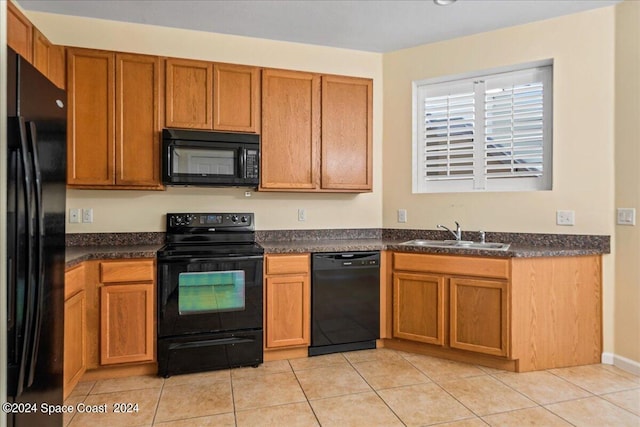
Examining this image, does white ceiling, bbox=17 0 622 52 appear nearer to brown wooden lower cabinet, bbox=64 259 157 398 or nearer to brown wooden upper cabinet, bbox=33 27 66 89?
brown wooden upper cabinet, bbox=33 27 66 89

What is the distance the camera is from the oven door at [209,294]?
265 cm

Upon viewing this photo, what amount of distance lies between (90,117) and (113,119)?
0.51 feet

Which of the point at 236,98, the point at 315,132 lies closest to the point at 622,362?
the point at 315,132

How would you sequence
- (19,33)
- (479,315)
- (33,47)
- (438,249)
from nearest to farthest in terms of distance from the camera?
(19,33) < (33,47) < (479,315) < (438,249)

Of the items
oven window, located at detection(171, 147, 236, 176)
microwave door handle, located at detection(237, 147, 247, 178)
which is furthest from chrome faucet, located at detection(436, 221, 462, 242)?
oven window, located at detection(171, 147, 236, 176)

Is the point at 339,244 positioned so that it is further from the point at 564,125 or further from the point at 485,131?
the point at 564,125

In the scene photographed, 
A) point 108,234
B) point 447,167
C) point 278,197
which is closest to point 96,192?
point 108,234

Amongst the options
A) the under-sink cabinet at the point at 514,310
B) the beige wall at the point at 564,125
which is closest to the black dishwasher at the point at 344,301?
the under-sink cabinet at the point at 514,310

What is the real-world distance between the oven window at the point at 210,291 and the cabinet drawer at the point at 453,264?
4.12 feet

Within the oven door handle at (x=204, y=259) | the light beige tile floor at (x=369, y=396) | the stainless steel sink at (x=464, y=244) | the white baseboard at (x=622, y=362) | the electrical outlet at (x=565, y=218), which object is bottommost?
the light beige tile floor at (x=369, y=396)

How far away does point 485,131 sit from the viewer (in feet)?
11.1

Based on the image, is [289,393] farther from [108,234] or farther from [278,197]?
[108,234]

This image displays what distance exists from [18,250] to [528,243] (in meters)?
3.26

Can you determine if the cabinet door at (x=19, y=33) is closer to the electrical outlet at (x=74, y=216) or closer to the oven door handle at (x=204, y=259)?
the electrical outlet at (x=74, y=216)
